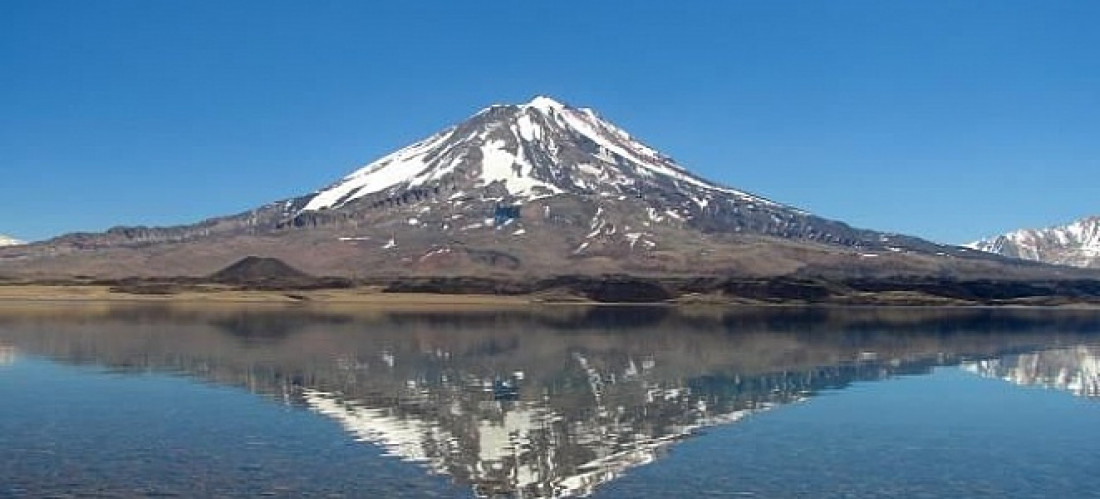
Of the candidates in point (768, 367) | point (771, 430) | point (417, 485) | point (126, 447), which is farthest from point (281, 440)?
point (768, 367)

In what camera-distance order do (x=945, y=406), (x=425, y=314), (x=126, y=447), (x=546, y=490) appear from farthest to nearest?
(x=425, y=314) < (x=945, y=406) < (x=126, y=447) < (x=546, y=490)

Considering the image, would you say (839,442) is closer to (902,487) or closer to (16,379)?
(902,487)

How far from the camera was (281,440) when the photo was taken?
40.0 metres

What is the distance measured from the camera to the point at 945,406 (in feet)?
183

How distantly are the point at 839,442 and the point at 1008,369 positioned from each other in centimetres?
4427

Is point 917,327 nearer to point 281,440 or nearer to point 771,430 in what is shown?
point 771,430

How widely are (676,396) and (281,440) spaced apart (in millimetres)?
22783

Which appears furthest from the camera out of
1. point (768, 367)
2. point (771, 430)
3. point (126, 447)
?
point (768, 367)

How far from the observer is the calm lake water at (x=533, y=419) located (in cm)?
3291

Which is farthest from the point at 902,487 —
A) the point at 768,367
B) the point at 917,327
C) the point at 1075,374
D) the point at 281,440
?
the point at 917,327

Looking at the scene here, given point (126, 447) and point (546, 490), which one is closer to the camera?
point (546, 490)

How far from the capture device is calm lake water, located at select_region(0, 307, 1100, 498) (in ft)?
108

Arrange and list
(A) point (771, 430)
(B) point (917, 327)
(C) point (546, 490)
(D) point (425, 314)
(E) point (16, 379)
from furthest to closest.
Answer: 1. (D) point (425, 314)
2. (B) point (917, 327)
3. (E) point (16, 379)
4. (A) point (771, 430)
5. (C) point (546, 490)

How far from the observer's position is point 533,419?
46.4m
